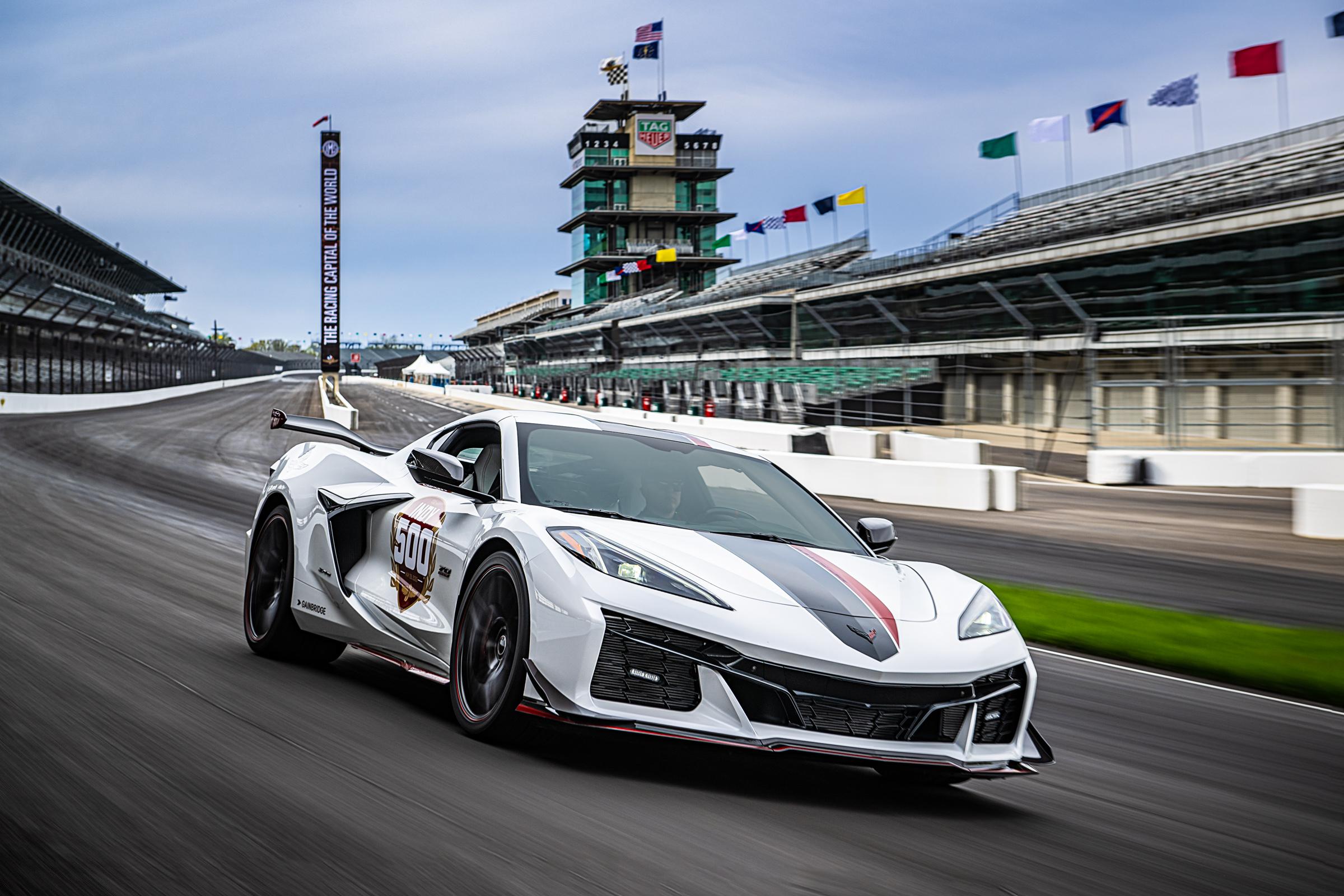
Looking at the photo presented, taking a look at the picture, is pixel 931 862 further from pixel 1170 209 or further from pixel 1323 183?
pixel 1170 209

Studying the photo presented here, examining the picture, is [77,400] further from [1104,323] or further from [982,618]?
[982,618]

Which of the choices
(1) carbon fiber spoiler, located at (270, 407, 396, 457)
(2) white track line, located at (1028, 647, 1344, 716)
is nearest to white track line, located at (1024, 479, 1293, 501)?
(2) white track line, located at (1028, 647, 1344, 716)

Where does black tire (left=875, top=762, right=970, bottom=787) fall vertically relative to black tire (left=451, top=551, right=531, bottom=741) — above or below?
below

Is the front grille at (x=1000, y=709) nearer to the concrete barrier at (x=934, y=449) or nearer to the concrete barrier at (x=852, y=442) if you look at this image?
the concrete barrier at (x=934, y=449)

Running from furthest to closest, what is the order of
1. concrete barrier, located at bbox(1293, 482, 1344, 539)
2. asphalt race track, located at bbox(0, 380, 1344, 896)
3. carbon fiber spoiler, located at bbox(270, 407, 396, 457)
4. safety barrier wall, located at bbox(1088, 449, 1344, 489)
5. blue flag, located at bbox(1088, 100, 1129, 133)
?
blue flag, located at bbox(1088, 100, 1129, 133)
safety barrier wall, located at bbox(1088, 449, 1344, 489)
concrete barrier, located at bbox(1293, 482, 1344, 539)
carbon fiber spoiler, located at bbox(270, 407, 396, 457)
asphalt race track, located at bbox(0, 380, 1344, 896)

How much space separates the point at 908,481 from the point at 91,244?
86.2 m

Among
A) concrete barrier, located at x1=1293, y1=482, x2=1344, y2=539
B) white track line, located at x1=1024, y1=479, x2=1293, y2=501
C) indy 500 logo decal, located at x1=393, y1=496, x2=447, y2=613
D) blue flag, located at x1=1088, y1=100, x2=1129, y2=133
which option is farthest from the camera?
blue flag, located at x1=1088, y1=100, x2=1129, y2=133

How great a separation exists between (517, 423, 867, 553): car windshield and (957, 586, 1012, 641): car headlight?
66 centimetres

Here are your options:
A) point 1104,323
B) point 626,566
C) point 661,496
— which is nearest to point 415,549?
point 661,496

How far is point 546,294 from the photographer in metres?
138

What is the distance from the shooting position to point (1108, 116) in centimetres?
4159

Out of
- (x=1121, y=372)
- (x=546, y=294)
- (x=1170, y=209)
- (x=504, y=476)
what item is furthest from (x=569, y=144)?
(x=504, y=476)

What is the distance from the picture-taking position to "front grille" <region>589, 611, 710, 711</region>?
13.3 ft

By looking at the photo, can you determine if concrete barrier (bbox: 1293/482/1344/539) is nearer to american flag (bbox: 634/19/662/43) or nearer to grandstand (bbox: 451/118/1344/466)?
grandstand (bbox: 451/118/1344/466)
